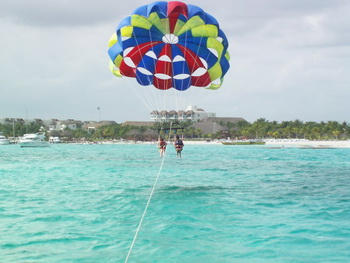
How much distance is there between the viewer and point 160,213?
13.0 m

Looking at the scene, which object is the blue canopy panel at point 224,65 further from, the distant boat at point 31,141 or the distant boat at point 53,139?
the distant boat at point 53,139

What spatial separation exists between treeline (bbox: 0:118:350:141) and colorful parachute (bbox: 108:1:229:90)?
65.0 m

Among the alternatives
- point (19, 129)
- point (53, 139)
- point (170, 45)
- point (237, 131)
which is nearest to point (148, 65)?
point (170, 45)

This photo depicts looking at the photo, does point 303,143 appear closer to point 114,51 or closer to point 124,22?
point 114,51

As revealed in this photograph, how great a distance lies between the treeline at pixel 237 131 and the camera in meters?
93.0

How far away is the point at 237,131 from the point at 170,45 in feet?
299

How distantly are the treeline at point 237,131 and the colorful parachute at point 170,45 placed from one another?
2558 inches

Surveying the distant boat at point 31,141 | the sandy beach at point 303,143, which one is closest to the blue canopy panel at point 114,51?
the distant boat at point 31,141

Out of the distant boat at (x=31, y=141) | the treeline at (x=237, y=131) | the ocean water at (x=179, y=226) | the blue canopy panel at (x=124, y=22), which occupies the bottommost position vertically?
the ocean water at (x=179, y=226)

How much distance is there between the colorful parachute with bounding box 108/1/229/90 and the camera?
46.9 feet

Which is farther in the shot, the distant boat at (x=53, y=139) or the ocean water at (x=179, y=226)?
the distant boat at (x=53, y=139)

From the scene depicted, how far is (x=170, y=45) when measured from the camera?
52.1ft

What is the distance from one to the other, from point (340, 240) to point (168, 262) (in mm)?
4069

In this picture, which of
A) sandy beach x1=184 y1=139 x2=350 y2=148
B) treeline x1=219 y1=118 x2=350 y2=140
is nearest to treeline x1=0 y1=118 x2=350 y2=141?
treeline x1=219 y1=118 x2=350 y2=140
